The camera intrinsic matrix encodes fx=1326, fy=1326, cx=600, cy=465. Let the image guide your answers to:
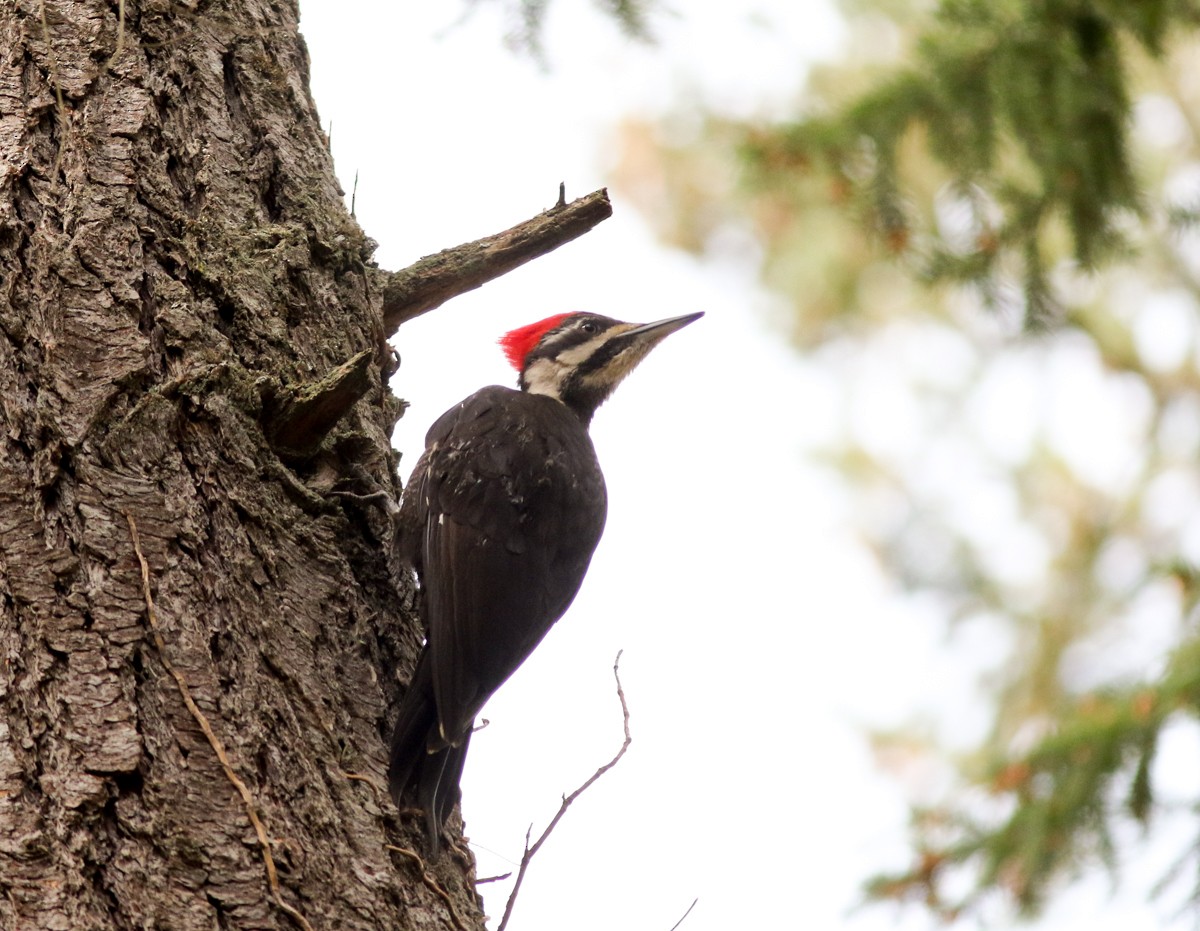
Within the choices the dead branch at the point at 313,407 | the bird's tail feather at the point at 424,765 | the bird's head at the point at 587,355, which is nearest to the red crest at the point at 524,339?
the bird's head at the point at 587,355

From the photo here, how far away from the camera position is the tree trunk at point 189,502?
219cm

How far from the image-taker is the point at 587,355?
4566mm

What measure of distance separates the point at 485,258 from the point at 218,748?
1.62 meters

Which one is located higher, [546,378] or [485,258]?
[546,378]

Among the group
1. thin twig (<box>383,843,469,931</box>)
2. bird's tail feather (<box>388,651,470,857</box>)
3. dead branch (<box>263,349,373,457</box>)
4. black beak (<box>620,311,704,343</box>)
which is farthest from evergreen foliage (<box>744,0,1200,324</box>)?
thin twig (<box>383,843,469,931</box>)

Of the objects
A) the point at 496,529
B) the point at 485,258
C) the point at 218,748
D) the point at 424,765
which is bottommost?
the point at 218,748

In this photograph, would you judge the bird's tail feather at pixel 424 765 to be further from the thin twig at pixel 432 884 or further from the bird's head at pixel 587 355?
the bird's head at pixel 587 355

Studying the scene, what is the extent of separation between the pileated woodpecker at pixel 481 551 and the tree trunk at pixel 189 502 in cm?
9

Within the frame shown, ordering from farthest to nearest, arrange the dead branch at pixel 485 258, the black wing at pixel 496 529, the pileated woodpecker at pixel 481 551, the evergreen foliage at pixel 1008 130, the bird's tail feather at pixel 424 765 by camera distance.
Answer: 1. the evergreen foliage at pixel 1008 130
2. the dead branch at pixel 485 258
3. the black wing at pixel 496 529
4. the pileated woodpecker at pixel 481 551
5. the bird's tail feather at pixel 424 765

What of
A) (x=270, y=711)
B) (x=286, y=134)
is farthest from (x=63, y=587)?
(x=286, y=134)

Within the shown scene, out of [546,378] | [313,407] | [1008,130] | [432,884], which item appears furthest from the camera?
[546,378]

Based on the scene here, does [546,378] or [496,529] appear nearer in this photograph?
[496,529]

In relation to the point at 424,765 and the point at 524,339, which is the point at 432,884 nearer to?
the point at 424,765

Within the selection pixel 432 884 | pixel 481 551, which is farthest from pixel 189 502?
pixel 481 551
